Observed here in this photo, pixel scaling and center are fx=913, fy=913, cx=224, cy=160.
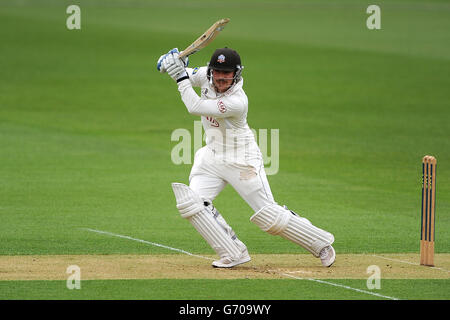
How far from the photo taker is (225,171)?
9.63 meters

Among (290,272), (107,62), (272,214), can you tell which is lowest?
(290,272)

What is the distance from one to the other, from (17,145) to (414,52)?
19421mm

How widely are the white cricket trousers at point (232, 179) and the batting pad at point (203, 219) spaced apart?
0.19 metres

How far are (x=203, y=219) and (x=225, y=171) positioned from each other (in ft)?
1.90

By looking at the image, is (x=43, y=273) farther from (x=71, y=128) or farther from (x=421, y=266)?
A: (x=71, y=128)

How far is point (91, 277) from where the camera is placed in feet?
29.7

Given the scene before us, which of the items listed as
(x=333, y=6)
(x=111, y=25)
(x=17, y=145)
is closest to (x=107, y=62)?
(x=111, y=25)
